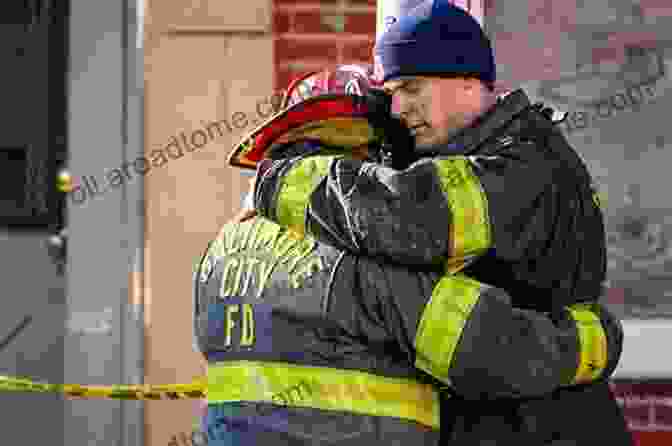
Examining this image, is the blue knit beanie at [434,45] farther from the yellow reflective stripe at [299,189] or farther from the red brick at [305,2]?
the red brick at [305,2]

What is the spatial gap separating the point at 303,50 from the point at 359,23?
0.23 meters

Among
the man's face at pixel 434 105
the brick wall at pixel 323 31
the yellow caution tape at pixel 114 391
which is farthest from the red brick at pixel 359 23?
the man's face at pixel 434 105

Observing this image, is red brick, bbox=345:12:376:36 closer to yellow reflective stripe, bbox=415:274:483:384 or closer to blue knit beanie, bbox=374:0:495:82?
blue knit beanie, bbox=374:0:495:82

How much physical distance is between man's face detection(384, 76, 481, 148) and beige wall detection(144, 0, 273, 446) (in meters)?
2.35

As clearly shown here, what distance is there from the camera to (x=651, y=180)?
18.4 ft

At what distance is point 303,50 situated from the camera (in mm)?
5543

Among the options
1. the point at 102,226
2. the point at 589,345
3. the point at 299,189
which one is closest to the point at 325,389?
the point at 299,189

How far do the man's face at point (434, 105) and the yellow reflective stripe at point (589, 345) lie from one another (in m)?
0.47

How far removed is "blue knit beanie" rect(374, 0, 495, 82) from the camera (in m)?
3.19

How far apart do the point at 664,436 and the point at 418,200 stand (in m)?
2.74

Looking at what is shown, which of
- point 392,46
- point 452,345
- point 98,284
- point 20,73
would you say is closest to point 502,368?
point 452,345

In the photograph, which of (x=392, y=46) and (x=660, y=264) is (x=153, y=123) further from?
(x=392, y=46)

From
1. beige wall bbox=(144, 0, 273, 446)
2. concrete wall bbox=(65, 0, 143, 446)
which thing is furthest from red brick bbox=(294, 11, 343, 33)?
concrete wall bbox=(65, 0, 143, 446)

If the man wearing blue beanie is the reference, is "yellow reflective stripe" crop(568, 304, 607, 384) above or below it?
below
